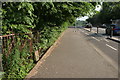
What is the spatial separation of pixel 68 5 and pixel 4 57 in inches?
132

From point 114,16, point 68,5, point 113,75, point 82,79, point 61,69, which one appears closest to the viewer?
point 82,79

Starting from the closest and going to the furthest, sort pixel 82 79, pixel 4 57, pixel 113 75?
pixel 4 57 < pixel 82 79 < pixel 113 75

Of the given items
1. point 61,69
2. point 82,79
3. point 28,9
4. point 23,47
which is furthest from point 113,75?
point 28,9

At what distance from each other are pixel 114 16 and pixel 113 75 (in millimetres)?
57278

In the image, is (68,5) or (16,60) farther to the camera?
(68,5)

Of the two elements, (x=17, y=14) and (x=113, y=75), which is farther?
(x=113, y=75)

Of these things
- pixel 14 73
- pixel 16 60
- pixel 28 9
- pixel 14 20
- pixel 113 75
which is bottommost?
pixel 113 75

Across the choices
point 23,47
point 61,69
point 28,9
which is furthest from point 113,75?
point 28,9

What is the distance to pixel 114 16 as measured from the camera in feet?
191

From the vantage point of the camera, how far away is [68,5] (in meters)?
5.98

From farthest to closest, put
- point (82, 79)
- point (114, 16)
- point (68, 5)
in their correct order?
point (114, 16), point (68, 5), point (82, 79)

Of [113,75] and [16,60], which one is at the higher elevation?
[16,60]

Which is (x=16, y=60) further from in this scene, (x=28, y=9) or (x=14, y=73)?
(x=28, y=9)

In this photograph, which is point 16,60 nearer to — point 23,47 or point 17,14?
point 23,47
